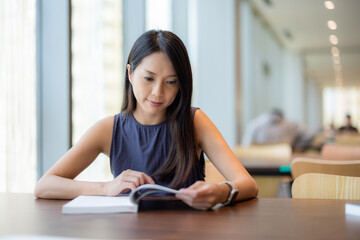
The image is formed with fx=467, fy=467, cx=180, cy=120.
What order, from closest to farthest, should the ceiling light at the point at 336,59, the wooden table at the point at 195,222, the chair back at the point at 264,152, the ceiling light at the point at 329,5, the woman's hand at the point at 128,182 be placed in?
the wooden table at the point at 195,222 → the woman's hand at the point at 128,182 → the chair back at the point at 264,152 → the ceiling light at the point at 329,5 → the ceiling light at the point at 336,59

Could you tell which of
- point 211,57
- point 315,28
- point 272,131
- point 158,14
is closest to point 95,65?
point 158,14

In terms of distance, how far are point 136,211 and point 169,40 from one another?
64cm

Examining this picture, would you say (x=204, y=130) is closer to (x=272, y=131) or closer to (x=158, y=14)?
(x=158, y=14)

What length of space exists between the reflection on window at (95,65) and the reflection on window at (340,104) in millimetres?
16515

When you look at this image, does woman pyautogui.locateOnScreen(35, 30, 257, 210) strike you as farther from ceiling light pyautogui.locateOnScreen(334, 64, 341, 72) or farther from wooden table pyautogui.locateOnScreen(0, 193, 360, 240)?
ceiling light pyautogui.locateOnScreen(334, 64, 341, 72)

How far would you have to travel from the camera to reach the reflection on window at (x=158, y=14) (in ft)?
14.3

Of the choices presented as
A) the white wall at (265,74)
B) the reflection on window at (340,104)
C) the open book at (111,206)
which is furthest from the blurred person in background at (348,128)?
the open book at (111,206)

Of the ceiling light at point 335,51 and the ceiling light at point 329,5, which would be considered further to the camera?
the ceiling light at point 335,51

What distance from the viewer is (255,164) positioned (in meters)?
3.03

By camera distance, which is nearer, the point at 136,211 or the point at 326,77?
the point at 136,211

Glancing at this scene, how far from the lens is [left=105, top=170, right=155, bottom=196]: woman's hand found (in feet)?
4.61

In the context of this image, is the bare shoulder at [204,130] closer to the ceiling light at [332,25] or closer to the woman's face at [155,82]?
the woman's face at [155,82]

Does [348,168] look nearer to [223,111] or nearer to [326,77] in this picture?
[223,111]

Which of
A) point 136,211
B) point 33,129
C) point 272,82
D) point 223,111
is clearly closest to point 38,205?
point 136,211
